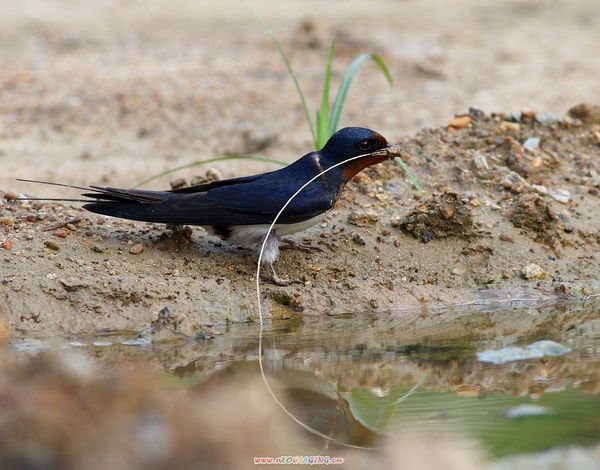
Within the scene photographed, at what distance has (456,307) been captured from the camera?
5.46 m

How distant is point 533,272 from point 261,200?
146 centimetres

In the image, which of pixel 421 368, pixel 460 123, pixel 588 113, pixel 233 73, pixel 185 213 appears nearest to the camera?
pixel 421 368

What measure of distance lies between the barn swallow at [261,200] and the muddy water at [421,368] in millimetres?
454

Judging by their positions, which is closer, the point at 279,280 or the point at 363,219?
A: the point at 279,280

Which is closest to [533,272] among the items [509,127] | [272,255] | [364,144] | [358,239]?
[358,239]

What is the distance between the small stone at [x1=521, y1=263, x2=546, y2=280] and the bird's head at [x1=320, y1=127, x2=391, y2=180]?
932 mm

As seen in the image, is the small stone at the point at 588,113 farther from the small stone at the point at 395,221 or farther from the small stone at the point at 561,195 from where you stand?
the small stone at the point at 395,221

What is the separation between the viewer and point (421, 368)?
4438mm

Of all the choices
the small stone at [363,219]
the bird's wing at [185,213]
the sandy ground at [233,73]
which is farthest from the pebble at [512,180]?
the sandy ground at [233,73]

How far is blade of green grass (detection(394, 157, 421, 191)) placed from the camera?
18.8 feet

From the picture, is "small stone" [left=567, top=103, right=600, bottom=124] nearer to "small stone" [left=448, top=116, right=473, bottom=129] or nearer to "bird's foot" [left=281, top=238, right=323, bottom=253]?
"small stone" [left=448, top=116, right=473, bottom=129]

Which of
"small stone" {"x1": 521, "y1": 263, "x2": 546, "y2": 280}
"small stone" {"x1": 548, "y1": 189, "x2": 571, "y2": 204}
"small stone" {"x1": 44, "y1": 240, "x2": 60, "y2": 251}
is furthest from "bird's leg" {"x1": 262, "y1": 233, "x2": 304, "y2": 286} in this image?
"small stone" {"x1": 548, "y1": 189, "x2": 571, "y2": 204}

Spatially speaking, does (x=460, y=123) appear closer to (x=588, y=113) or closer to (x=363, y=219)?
(x=588, y=113)

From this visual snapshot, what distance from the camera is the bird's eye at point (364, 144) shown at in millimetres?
5426
